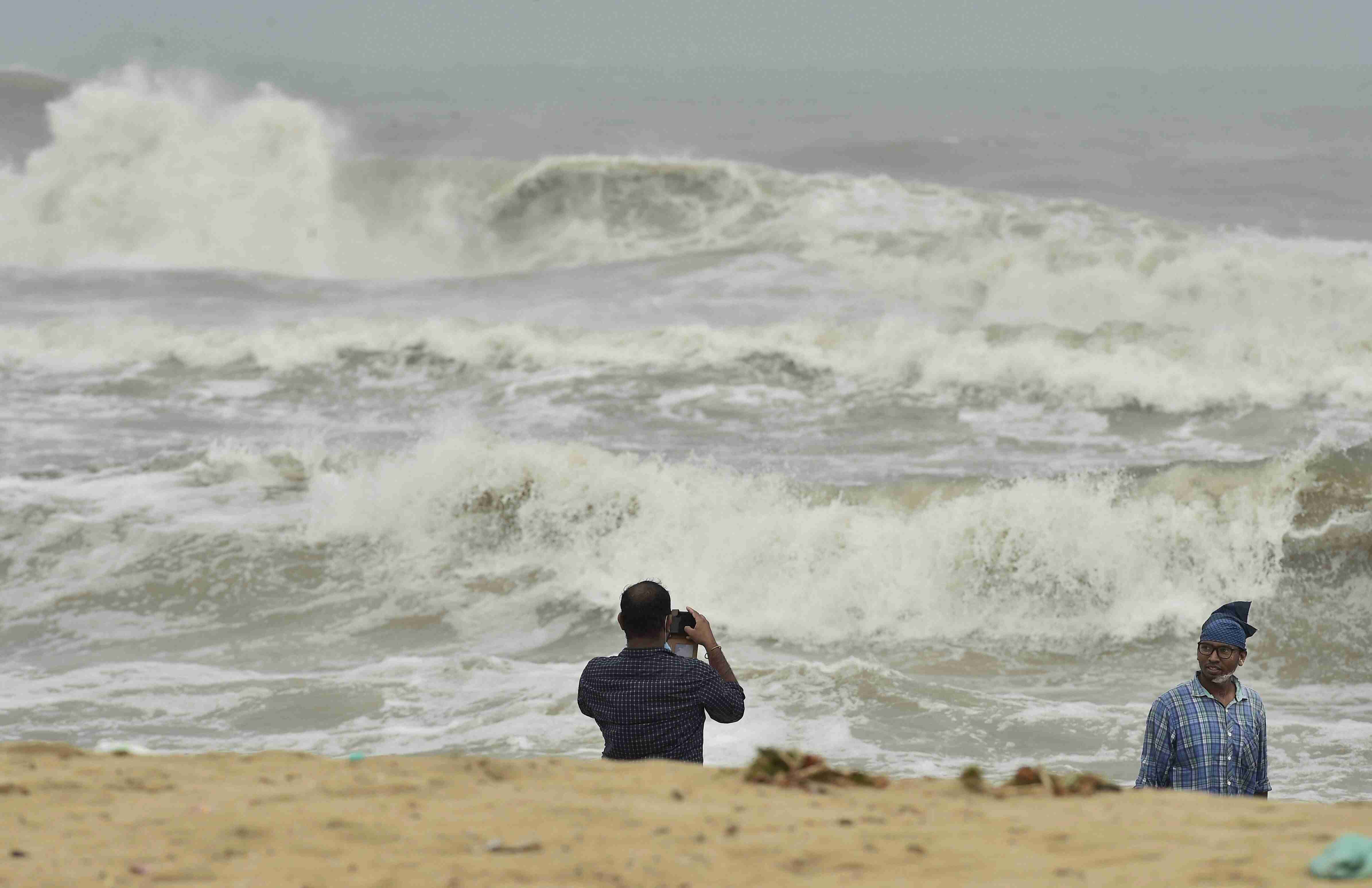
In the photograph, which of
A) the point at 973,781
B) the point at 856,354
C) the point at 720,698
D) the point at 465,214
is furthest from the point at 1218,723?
the point at 465,214

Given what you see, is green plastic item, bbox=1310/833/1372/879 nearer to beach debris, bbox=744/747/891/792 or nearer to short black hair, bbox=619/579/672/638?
beach debris, bbox=744/747/891/792

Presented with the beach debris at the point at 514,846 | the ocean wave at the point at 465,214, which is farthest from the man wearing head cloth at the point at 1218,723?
the ocean wave at the point at 465,214

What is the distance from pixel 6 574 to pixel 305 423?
225 inches

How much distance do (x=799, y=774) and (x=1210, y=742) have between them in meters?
1.16

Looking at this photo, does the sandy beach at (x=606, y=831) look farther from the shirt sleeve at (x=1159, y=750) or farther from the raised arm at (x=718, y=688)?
the shirt sleeve at (x=1159, y=750)

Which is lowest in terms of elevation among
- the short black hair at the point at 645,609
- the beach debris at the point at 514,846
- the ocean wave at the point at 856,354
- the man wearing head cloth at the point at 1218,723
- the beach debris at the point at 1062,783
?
Result: the beach debris at the point at 514,846

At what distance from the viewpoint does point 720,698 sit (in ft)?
14.2

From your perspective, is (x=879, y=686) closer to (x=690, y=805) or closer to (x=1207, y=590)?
(x=1207, y=590)

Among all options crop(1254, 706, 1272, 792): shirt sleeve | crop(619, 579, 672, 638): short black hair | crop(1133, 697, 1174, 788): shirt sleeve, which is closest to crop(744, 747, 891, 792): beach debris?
crop(619, 579, 672, 638): short black hair

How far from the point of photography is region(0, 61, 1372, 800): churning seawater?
8.42 meters

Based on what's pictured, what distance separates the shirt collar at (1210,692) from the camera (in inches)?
166

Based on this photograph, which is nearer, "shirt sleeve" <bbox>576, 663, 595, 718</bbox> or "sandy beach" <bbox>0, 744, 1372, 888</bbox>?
"sandy beach" <bbox>0, 744, 1372, 888</bbox>

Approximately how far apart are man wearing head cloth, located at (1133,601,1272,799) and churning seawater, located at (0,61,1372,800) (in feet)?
8.83

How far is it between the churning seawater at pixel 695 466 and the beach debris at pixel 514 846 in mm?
3675
